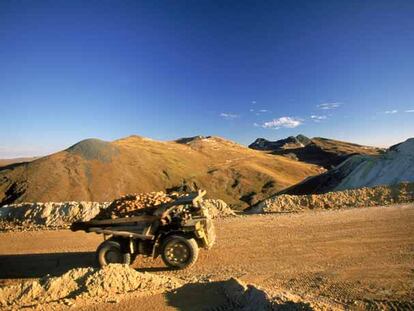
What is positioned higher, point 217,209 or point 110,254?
point 217,209

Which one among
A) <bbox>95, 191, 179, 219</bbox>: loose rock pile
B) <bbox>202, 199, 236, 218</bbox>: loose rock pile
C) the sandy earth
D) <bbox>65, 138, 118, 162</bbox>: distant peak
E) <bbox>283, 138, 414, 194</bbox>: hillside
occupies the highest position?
<bbox>65, 138, 118, 162</bbox>: distant peak

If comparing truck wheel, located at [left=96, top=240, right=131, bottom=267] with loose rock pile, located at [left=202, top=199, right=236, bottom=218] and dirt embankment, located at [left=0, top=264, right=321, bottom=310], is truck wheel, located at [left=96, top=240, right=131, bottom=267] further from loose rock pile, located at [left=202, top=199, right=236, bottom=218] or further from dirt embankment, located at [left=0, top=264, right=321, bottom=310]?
loose rock pile, located at [left=202, top=199, right=236, bottom=218]

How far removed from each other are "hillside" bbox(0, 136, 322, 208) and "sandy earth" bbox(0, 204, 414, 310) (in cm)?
4905

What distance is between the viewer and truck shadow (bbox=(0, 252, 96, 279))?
11164 mm

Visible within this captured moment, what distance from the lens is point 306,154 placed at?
427 ft

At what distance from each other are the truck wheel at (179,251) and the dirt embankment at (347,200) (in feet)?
41.0

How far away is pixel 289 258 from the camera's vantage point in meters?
11.2

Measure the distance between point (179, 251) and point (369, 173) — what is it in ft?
105

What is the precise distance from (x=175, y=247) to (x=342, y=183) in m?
31.6

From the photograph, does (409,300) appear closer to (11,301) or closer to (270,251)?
(270,251)

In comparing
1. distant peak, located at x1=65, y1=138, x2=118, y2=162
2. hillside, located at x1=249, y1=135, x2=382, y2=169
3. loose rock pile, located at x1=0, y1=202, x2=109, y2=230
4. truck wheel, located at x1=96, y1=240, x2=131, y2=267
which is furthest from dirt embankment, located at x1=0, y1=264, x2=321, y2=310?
hillside, located at x1=249, y1=135, x2=382, y2=169

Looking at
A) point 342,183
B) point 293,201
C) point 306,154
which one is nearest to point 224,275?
point 293,201

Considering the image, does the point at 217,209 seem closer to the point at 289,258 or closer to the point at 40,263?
the point at 289,258

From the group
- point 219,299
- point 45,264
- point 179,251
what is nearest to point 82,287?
point 219,299
